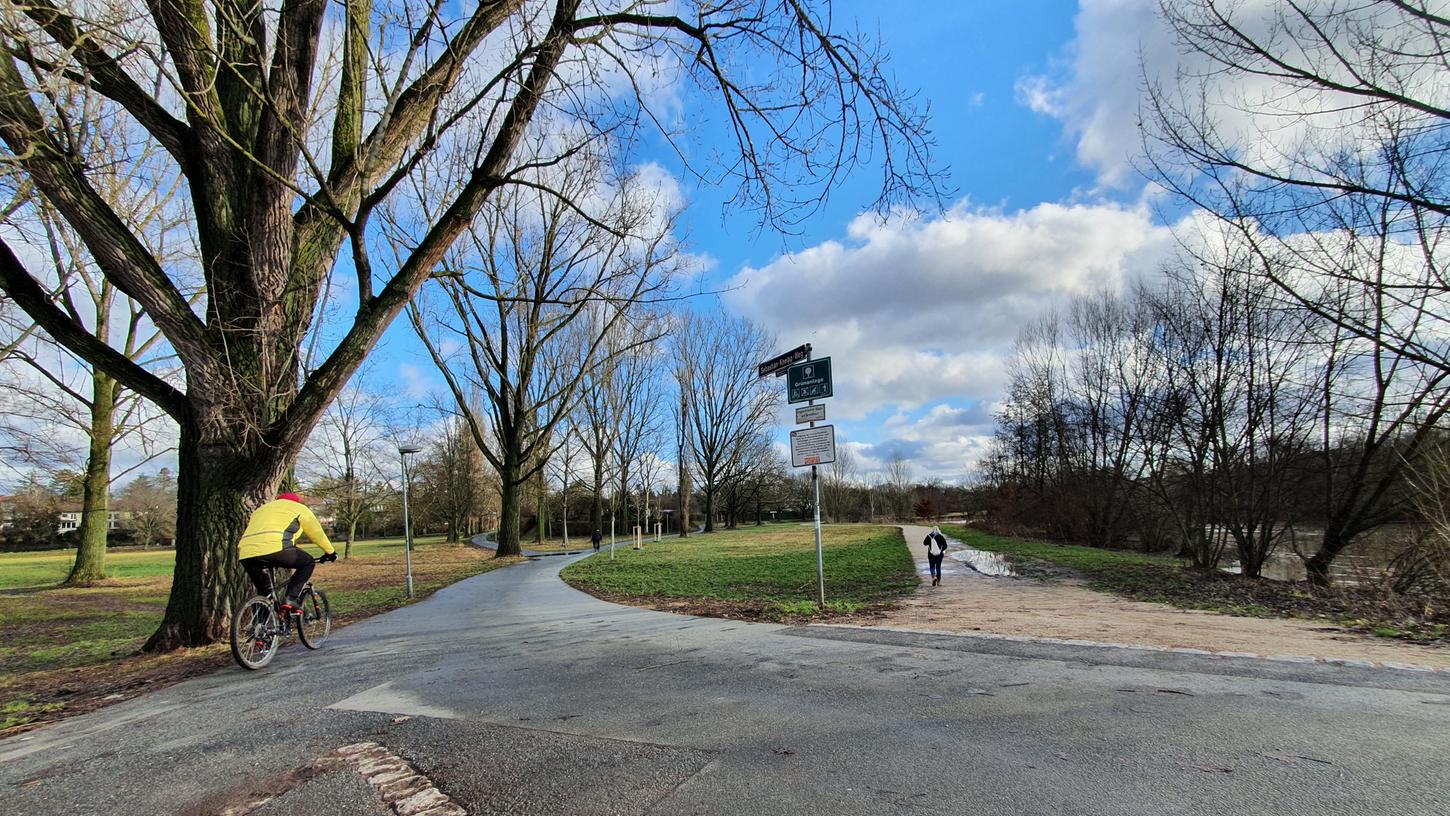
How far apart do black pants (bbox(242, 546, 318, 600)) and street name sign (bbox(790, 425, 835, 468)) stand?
582 centimetres

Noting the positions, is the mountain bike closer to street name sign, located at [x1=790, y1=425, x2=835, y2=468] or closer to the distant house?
street name sign, located at [x1=790, y1=425, x2=835, y2=468]

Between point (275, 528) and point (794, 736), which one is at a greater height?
point (275, 528)

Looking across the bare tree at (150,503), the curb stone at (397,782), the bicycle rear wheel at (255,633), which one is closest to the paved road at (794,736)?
the curb stone at (397,782)

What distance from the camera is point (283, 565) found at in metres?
6.73

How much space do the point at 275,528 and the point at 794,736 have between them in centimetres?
585

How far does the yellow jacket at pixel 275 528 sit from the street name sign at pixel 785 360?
6.21 metres

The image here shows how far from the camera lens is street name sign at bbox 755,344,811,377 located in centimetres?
945

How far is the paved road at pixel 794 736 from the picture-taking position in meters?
2.79

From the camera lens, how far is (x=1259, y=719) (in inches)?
141

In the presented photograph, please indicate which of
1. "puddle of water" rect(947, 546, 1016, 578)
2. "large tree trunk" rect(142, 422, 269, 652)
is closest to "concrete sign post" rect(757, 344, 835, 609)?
"large tree trunk" rect(142, 422, 269, 652)

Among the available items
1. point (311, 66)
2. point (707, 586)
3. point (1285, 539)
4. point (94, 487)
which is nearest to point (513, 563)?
point (94, 487)

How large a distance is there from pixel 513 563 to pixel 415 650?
2004 centimetres

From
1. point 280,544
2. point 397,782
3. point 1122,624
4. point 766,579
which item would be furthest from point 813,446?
point 397,782

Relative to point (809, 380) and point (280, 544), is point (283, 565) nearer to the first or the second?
point (280, 544)
